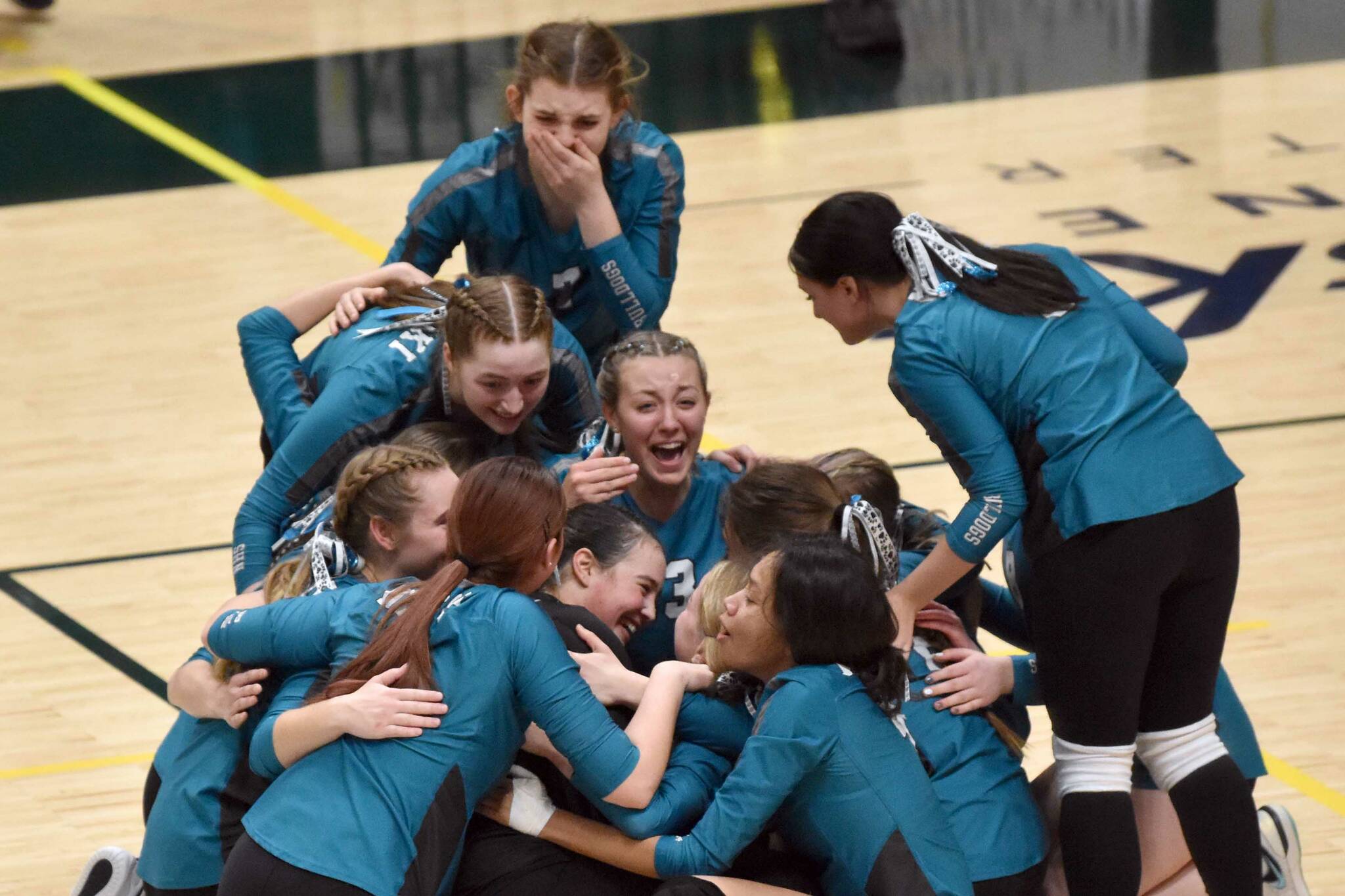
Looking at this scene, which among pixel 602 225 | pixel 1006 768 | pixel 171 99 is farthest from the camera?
pixel 171 99

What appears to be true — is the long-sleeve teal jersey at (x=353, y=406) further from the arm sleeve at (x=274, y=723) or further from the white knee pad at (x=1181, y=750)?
the white knee pad at (x=1181, y=750)

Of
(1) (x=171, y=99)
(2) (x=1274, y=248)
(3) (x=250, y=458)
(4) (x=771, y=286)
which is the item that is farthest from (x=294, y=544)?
(1) (x=171, y=99)

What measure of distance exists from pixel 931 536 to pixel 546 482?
43.4 inches

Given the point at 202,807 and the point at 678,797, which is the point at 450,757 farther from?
the point at 202,807

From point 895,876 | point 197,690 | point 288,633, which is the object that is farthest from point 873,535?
point 197,690

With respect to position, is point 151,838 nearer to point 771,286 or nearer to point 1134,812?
point 1134,812

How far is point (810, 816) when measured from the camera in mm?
3137

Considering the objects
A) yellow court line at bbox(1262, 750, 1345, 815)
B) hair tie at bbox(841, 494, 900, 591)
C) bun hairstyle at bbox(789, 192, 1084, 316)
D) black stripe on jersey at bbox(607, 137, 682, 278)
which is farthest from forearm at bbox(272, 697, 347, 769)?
yellow court line at bbox(1262, 750, 1345, 815)

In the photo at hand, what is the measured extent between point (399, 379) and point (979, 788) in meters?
1.63

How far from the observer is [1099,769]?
3.49m

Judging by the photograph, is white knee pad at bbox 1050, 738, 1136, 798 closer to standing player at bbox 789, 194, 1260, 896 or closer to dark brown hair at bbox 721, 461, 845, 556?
standing player at bbox 789, 194, 1260, 896

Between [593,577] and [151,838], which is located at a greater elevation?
[593,577]

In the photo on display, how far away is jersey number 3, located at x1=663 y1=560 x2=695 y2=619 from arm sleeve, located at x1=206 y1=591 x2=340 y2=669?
1051 millimetres

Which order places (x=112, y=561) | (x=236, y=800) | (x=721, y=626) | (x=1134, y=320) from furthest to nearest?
(x=112, y=561)
(x=1134, y=320)
(x=236, y=800)
(x=721, y=626)
